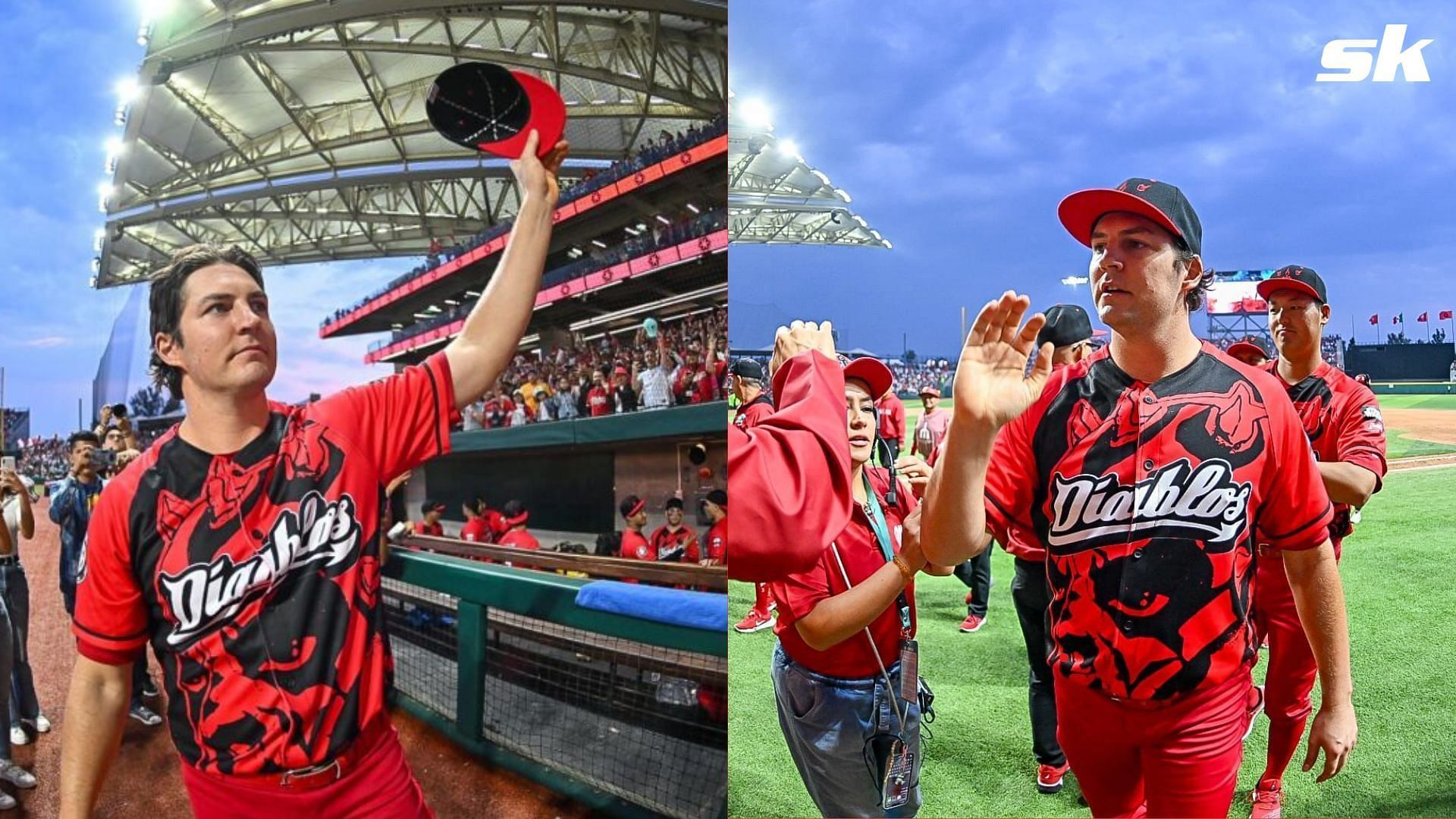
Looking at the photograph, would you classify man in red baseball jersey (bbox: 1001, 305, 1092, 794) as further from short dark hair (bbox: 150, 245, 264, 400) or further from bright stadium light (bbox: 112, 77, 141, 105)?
bright stadium light (bbox: 112, 77, 141, 105)

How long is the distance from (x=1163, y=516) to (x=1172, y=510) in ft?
0.06

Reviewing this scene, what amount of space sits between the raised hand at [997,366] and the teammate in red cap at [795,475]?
0.26 m

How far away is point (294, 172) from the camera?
1.72m

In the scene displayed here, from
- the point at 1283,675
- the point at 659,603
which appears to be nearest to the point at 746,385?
the point at 659,603

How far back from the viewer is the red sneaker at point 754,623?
2.11 meters

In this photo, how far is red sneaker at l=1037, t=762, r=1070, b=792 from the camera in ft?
6.27

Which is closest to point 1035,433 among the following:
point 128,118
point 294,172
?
point 294,172

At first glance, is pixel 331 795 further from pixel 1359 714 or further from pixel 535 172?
pixel 1359 714

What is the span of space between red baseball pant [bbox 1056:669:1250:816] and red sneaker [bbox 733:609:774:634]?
0.73 meters

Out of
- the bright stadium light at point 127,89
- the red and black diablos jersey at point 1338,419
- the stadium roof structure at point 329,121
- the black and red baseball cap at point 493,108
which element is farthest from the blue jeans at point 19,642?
the red and black diablos jersey at point 1338,419

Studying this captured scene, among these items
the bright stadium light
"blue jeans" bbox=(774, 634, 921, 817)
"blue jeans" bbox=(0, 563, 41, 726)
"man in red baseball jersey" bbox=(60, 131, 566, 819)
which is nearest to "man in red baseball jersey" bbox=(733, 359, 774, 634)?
"blue jeans" bbox=(774, 634, 921, 817)

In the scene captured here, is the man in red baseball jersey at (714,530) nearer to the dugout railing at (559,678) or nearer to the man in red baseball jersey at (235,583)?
the dugout railing at (559,678)

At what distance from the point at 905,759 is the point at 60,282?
194 cm

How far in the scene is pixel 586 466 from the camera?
1.81m
